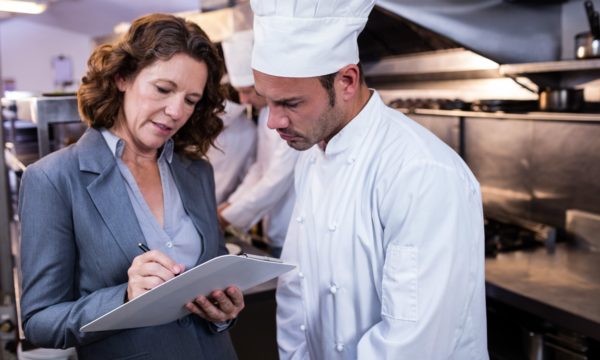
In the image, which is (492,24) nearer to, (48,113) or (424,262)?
(424,262)

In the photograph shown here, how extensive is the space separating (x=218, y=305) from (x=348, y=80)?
0.67 meters

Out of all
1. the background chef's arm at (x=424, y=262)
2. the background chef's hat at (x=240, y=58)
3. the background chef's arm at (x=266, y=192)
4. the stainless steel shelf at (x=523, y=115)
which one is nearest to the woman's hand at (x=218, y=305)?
the background chef's arm at (x=424, y=262)

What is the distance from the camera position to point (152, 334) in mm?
1531

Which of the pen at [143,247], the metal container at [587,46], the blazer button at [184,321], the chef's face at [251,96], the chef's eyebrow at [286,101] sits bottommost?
the blazer button at [184,321]

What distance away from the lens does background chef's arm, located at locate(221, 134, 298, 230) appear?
3.34 metres

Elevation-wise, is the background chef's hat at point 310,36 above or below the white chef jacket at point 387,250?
above

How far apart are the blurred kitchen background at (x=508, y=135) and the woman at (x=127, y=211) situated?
1.50 ft

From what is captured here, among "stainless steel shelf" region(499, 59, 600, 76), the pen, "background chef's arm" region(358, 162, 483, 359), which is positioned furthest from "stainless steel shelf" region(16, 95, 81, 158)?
"stainless steel shelf" region(499, 59, 600, 76)

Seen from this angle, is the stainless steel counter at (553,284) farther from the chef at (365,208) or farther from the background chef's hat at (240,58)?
the background chef's hat at (240,58)

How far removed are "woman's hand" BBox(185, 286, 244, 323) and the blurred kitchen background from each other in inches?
25.5

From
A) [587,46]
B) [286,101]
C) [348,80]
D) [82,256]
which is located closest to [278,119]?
[286,101]

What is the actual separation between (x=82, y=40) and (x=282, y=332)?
39.7ft

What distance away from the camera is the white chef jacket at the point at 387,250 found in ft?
4.27

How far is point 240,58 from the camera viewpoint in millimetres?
3492
